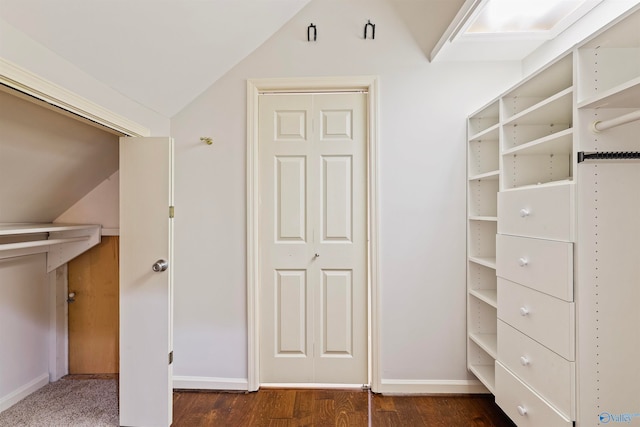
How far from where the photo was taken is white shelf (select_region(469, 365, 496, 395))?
73.8 inches

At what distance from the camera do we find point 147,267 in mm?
1804

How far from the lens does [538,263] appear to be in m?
1.42

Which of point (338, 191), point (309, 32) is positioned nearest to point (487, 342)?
point (338, 191)

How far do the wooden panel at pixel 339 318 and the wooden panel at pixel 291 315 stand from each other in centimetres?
17

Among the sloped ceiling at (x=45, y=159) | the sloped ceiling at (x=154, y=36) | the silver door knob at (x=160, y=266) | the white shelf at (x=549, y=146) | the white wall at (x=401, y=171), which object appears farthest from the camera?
the white wall at (x=401, y=171)

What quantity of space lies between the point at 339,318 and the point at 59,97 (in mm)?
1970

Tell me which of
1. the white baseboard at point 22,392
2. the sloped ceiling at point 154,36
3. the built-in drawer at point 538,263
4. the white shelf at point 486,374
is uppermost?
the sloped ceiling at point 154,36

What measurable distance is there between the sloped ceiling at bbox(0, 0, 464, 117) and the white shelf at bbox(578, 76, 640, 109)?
1223mm

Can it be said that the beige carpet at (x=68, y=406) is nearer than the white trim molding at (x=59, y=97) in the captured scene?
No

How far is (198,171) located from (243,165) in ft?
1.08

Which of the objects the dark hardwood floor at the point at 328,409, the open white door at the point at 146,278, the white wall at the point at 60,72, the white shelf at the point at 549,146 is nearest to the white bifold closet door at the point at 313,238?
the dark hardwood floor at the point at 328,409

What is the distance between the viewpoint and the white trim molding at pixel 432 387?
213 centimetres

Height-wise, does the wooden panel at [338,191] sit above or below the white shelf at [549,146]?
below

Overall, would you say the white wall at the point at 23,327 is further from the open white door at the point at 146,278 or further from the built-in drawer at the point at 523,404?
the built-in drawer at the point at 523,404
